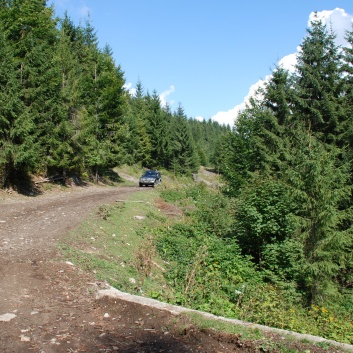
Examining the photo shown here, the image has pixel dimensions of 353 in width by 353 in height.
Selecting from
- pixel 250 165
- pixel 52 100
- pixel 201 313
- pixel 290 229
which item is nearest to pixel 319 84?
pixel 250 165

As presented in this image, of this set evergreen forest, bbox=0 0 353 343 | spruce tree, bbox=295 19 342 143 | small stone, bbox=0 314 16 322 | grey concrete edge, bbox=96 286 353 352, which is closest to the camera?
grey concrete edge, bbox=96 286 353 352

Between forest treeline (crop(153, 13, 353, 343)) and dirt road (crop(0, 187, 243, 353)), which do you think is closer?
dirt road (crop(0, 187, 243, 353))

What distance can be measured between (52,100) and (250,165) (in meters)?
13.9

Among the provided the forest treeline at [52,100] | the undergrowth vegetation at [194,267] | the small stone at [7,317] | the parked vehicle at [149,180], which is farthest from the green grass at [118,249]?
the parked vehicle at [149,180]

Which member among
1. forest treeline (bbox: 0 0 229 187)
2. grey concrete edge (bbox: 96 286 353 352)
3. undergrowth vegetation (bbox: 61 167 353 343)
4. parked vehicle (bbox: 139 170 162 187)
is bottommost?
undergrowth vegetation (bbox: 61 167 353 343)

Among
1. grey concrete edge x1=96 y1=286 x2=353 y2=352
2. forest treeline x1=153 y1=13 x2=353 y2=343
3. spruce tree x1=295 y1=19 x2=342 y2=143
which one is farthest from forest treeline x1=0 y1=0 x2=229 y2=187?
spruce tree x1=295 y1=19 x2=342 y2=143

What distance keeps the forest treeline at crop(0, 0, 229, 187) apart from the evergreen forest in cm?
9

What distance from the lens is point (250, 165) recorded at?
23.4 metres

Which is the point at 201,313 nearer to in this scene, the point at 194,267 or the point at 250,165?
the point at 194,267

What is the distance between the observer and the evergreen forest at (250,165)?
973cm

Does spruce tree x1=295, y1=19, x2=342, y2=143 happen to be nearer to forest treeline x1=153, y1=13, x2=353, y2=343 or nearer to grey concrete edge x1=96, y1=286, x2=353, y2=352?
forest treeline x1=153, y1=13, x2=353, y2=343

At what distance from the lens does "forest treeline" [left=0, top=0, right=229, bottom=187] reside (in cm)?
1769

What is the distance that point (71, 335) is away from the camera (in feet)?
15.6

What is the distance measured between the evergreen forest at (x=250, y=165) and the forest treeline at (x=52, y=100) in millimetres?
95
